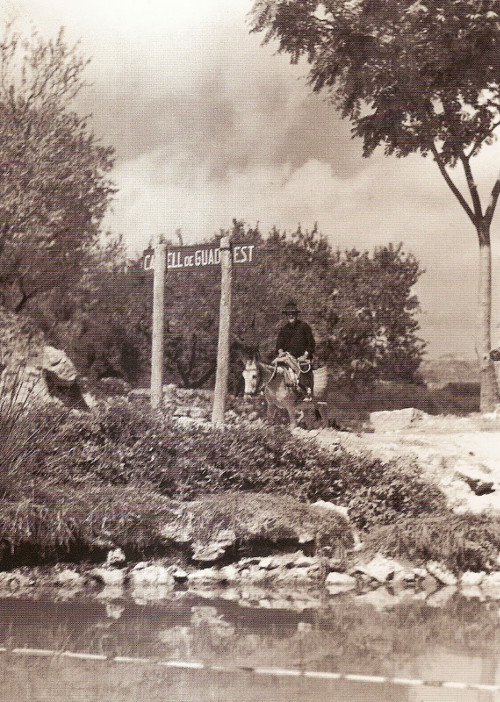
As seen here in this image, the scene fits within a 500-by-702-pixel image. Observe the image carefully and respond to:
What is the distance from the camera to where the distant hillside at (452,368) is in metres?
6.74

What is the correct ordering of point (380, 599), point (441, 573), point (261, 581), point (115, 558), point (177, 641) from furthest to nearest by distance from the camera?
point (115, 558) → point (261, 581) → point (441, 573) → point (380, 599) → point (177, 641)

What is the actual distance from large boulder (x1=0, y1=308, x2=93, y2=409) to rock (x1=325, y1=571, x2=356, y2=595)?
2.72 metres

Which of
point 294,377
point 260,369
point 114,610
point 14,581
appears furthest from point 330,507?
point 260,369

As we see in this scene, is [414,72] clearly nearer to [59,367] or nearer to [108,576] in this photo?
[59,367]

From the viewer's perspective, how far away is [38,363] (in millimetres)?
7543

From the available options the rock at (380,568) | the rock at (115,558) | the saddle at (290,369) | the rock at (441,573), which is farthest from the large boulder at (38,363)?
the rock at (441,573)

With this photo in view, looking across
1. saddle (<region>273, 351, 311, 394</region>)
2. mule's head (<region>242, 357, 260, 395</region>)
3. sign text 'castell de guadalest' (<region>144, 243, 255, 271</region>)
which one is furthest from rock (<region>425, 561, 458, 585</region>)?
mule's head (<region>242, 357, 260, 395</region>)

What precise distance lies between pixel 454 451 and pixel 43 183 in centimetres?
434

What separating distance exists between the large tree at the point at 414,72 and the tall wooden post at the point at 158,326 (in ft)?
5.66

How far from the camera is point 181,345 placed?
28.9 feet

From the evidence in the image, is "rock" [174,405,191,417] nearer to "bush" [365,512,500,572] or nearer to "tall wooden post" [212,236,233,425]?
"tall wooden post" [212,236,233,425]

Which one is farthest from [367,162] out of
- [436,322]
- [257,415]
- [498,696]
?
[498,696]

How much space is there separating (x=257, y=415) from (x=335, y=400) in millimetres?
1877

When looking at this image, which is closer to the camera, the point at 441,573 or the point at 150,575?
the point at 441,573
